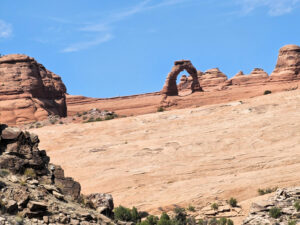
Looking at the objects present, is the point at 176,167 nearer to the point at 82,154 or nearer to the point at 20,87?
the point at 82,154

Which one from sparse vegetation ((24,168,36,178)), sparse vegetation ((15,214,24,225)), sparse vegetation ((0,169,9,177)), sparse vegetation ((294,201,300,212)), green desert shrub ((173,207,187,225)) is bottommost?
green desert shrub ((173,207,187,225))

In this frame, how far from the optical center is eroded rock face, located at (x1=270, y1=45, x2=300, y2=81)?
245ft

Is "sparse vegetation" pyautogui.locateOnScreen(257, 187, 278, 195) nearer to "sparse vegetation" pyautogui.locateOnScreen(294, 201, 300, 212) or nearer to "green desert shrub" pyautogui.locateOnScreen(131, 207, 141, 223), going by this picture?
"green desert shrub" pyautogui.locateOnScreen(131, 207, 141, 223)

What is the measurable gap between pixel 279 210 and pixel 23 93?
154ft

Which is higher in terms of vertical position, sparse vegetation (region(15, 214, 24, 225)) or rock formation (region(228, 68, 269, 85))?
rock formation (region(228, 68, 269, 85))

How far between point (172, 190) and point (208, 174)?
11.1ft

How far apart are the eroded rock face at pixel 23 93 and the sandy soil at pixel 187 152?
45.4ft

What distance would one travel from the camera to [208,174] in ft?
111

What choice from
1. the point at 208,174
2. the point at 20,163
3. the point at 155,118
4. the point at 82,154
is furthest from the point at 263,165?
the point at 20,163

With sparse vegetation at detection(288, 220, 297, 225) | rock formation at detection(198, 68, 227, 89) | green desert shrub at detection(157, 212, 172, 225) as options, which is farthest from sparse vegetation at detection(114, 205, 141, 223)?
rock formation at detection(198, 68, 227, 89)

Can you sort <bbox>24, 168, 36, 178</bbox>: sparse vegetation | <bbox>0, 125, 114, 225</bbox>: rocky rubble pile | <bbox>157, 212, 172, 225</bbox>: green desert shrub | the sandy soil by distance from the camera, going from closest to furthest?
<bbox>0, 125, 114, 225</bbox>: rocky rubble pile
<bbox>24, 168, 36, 178</bbox>: sparse vegetation
<bbox>157, 212, 172, 225</bbox>: green desert shrub
the sandy soil

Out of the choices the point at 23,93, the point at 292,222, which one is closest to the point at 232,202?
the point at 292,222

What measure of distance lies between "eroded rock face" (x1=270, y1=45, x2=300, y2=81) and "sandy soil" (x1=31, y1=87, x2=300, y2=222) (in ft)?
83.0

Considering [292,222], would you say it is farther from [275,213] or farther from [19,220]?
[19,220]
